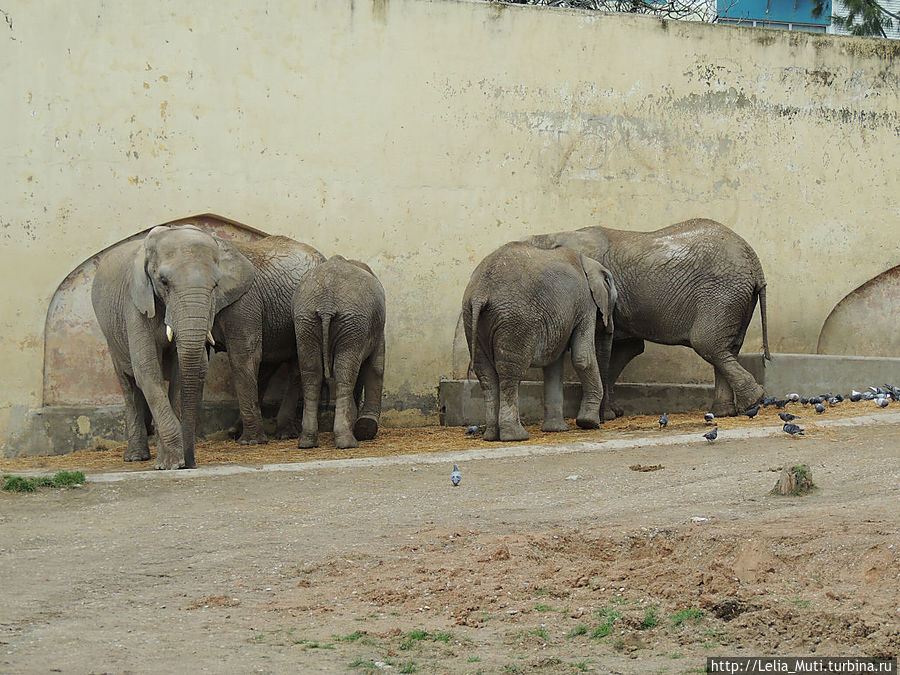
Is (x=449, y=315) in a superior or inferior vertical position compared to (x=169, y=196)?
inferior

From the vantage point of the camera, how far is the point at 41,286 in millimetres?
11094

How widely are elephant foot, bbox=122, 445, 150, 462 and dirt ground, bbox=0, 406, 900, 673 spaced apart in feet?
6.37

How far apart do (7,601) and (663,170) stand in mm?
8732

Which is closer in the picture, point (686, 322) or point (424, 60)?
point (686, 322)

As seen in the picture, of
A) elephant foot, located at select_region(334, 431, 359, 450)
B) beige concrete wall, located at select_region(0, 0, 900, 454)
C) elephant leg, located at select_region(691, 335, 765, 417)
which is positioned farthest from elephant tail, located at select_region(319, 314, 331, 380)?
elephant leg, located at select_region(691, 335, 765, 417)

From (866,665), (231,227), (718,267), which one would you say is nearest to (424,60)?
(231,227)

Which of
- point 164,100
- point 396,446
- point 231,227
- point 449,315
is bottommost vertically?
point 396,446

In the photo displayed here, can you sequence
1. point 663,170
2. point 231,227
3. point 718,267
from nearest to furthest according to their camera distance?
1. point 718,267
2. point 231,227
3. point 663,170

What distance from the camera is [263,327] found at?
10.7 m

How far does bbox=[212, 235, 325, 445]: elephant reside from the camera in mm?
10406

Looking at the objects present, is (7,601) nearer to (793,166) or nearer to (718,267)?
(718,267)

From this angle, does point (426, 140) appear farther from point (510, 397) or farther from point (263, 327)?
point (510, 397)

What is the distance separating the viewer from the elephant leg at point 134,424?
32.9ft

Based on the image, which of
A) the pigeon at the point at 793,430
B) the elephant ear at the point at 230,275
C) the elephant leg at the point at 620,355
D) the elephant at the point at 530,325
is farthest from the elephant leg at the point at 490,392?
the pigeon at the point at 793,430
